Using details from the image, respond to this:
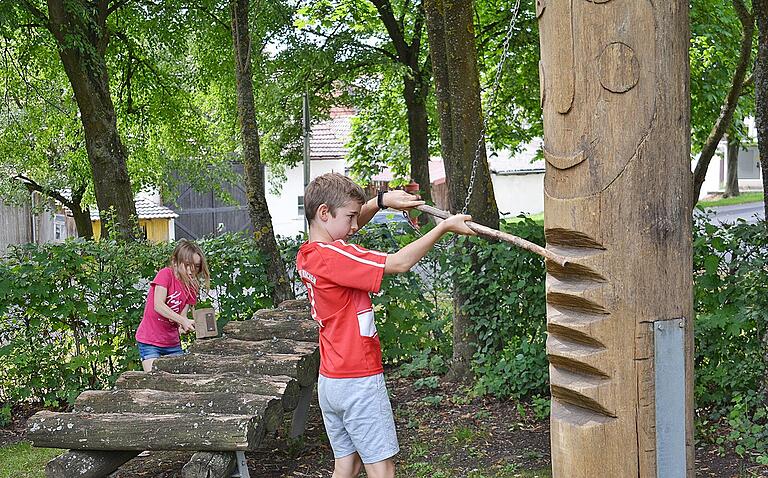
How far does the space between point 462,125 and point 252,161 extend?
2.02m

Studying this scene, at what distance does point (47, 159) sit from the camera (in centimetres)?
1973

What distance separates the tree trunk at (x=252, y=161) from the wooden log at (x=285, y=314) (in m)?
1.11

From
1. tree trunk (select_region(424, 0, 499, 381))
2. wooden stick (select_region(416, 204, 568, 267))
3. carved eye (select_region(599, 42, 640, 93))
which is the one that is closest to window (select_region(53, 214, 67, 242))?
tree trunk (select_region(424, 0, 499, 381))

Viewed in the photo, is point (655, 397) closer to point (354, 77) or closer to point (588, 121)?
point (588, 121)

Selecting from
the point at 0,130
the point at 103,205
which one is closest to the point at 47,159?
the point at 0,130

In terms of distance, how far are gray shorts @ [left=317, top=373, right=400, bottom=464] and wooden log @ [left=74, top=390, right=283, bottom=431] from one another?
887 mm

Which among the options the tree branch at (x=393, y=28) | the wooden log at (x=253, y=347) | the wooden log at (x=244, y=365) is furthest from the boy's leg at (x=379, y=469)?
the tree branch at (x=393, y=28)

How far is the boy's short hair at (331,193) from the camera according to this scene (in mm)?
3910

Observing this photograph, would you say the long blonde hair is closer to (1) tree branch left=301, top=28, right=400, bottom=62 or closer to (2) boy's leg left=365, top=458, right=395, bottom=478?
(2) boy's leg left=365, top=458, right=395, bottom=478

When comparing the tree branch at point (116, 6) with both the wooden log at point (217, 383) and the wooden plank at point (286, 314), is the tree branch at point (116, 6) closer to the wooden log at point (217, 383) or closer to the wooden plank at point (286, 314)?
the wooden plank at point (286, 314)

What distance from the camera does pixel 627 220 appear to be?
9.83 ft

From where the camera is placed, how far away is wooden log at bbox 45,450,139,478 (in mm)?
4727

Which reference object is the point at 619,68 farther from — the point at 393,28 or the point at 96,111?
the point at 393,28

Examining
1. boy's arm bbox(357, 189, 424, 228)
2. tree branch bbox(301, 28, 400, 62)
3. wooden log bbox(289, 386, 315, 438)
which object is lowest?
wooden log bbox(289, 386, 315, 438)
